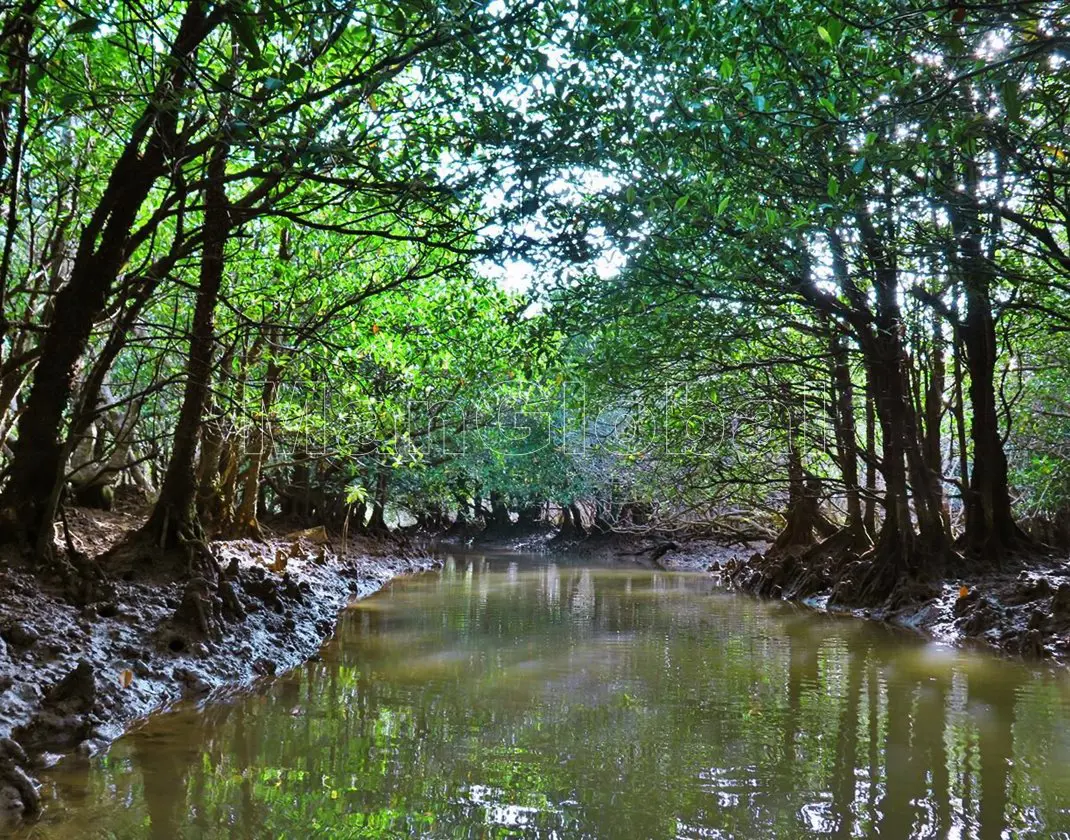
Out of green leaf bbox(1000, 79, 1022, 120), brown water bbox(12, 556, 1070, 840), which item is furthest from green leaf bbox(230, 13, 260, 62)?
brown water bbox(12, 556, 1070, 840)

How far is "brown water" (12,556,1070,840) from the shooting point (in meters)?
4.19

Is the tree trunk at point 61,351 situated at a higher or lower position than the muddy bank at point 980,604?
higher

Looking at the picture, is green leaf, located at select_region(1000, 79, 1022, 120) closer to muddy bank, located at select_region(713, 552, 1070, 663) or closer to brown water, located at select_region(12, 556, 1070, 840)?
brown water, located at select_region(12, 556, 1070, 840)

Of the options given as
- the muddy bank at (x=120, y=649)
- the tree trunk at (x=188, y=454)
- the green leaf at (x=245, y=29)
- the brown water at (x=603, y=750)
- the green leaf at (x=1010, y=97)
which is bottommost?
the brown water at (x=603, y=750)

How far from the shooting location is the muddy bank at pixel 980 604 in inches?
356

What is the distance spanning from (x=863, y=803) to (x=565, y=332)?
6.03m

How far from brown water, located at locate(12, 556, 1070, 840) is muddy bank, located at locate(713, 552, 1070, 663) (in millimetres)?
694

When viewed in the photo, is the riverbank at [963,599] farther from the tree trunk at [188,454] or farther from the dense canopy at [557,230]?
the tree trunk at [188,454]

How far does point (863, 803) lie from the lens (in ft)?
14.6

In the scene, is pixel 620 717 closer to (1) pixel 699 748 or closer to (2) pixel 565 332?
(1) pixel 699 748

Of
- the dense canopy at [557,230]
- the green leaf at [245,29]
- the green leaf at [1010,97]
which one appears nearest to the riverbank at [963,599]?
the dense canopy at [557,230]

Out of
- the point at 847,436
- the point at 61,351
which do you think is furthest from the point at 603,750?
the point at 847,436

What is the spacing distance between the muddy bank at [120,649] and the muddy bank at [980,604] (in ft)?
25.6

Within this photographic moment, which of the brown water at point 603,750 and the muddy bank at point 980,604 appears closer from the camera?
the brown water at point 603,750
